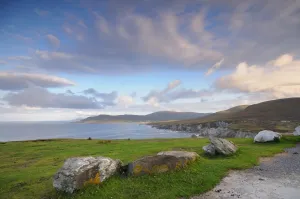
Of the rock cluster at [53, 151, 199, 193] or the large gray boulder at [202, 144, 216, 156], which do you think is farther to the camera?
the large gray boulder at [202, 144, 216, 156]

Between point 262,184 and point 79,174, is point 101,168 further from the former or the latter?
point 262,184

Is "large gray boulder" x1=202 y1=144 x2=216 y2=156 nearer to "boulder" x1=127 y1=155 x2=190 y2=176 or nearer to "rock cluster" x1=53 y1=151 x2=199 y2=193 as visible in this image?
"rock cluster" x1=53 y1=151 x2=199 y2=193

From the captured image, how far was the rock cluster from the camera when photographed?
17.5 metres

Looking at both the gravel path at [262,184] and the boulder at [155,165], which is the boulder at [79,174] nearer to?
the boulder at [155,165]

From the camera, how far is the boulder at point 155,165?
20.2 meters

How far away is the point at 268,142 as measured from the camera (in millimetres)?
43094

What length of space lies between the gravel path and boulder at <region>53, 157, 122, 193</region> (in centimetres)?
807

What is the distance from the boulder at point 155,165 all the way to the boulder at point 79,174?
2409 mm

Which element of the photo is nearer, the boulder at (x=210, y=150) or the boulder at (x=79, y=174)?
the boulder at (x=79, y=174)

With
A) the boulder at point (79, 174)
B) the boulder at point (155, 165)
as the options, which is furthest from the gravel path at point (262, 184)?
the boulder at point (79, 174)

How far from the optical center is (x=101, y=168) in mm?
18938

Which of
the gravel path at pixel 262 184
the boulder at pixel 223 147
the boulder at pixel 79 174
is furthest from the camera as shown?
the boulder at pixel 223 147

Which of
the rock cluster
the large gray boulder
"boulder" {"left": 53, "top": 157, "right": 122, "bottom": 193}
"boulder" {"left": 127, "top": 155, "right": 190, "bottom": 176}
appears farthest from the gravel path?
"boulder" {"left": 53, "top": 157, "right": 122, "bottom": 193}

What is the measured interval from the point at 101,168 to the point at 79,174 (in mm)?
1982
